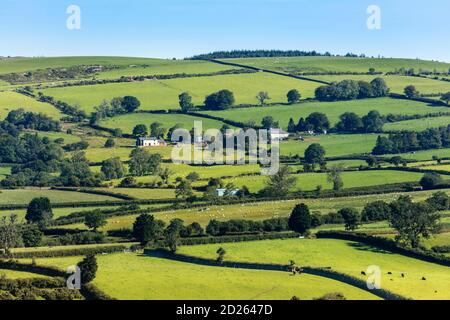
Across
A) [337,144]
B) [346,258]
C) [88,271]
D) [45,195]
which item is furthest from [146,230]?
[337,144]

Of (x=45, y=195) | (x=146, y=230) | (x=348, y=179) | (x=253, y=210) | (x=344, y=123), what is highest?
(x=344, y=123)

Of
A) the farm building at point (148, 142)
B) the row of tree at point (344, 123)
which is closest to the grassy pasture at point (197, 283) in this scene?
the farm building at point (148, 142)

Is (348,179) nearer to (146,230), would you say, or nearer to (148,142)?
(148,142)

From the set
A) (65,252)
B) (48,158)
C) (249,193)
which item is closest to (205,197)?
(249,193)

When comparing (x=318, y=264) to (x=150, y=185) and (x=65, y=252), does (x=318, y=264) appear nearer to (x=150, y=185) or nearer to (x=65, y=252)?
(x=65, y=252)

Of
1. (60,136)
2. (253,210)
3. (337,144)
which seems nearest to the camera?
(253,210)

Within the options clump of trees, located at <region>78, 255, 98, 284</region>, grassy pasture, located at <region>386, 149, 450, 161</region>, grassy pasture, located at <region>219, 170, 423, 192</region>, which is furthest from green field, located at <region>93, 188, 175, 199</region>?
grassy pasture, located at <region>386, 149, 450, 161</region>

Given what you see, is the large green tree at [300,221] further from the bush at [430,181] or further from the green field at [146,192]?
the bush at [430,181]

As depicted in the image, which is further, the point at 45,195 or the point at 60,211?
the point at 45,195
